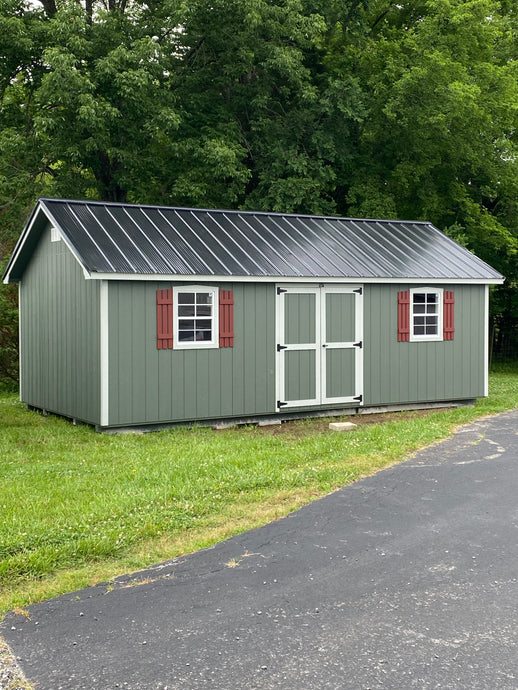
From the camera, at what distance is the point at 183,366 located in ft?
40.3

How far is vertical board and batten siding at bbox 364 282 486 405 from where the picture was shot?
14.1 meters

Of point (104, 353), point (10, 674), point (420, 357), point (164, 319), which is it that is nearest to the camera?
point (10, 674)

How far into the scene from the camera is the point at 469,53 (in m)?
22.7

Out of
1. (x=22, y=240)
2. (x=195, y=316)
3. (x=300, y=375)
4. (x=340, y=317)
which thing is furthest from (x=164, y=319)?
(x=22, y=240)

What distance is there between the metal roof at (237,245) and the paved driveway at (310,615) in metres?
6.13

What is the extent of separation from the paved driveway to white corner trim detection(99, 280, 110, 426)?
17.0ft

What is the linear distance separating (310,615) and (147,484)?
3563 mm

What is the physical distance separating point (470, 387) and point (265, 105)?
10686 mm

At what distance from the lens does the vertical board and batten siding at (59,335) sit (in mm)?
12000

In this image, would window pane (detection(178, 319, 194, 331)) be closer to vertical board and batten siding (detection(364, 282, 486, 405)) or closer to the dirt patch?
the dirt patch

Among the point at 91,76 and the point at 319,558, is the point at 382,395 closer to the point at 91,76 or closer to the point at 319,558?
the point at 319,558

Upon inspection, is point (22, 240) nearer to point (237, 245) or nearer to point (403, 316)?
point (237, 245)

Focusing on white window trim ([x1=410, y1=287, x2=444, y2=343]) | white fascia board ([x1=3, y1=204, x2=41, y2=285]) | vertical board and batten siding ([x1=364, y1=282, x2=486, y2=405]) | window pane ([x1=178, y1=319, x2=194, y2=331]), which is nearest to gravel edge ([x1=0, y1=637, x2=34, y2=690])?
window pane ([x1=178, y1=319, x2=194, y2=331])

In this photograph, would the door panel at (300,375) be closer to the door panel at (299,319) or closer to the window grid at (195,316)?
the door panel at (299,319)
